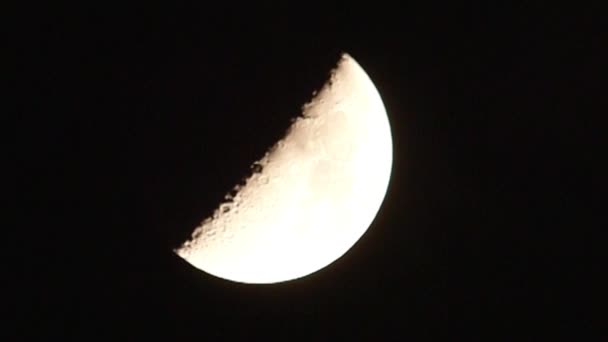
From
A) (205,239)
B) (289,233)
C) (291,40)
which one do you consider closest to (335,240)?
(289,233)

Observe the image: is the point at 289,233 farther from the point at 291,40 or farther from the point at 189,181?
the point at 291,40

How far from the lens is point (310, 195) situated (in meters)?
2.96

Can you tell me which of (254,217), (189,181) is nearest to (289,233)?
(254,217)

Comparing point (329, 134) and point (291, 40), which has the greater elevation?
point (291, 40)

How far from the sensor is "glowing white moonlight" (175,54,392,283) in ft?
9.66

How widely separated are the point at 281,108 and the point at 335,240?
1.23 ft

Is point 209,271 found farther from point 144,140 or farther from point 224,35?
point 224,35

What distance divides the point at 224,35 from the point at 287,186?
408 millimetres

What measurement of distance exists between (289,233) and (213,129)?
34 cm

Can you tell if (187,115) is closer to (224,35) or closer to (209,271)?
(224,35)

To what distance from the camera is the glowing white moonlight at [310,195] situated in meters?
2.94

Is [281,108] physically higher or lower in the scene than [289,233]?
higher

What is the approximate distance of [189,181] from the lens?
2.94 m

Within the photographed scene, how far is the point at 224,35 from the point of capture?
2.89 meters
